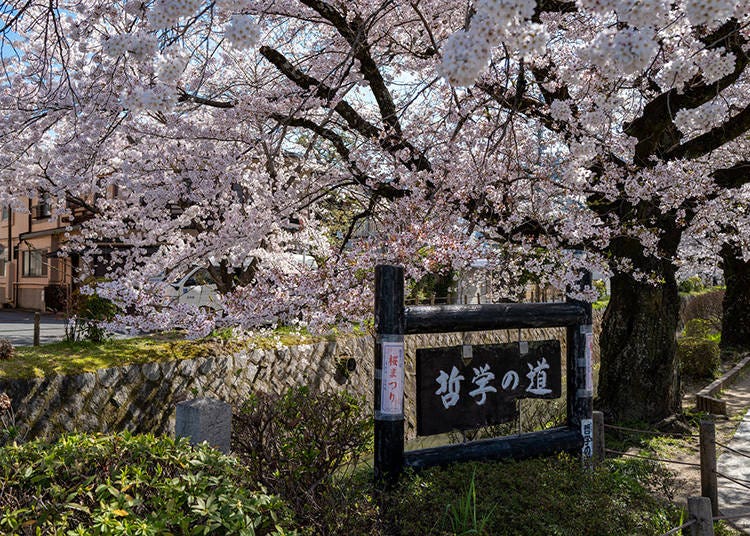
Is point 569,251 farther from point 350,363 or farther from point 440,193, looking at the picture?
point 350,363

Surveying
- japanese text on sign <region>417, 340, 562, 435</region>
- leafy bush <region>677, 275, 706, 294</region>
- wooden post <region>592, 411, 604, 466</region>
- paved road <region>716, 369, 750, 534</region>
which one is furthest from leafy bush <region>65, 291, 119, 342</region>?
leafy bush <region>677, 275, 706, 294</region>

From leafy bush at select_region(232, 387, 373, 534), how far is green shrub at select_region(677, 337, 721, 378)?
1082 centimetres

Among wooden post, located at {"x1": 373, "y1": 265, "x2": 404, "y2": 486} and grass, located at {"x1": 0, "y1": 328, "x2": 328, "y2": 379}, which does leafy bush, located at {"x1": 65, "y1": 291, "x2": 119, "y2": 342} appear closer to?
grass, located at {"x1": 0, "y1": 328, "x2": 328, "y2": 379}

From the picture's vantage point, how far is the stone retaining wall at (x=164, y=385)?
654 cm

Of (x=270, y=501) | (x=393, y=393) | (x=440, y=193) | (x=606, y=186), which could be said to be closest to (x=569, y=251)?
(x=606, y=186)

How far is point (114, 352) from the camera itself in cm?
774

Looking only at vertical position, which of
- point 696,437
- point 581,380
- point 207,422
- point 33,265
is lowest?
point 696,437

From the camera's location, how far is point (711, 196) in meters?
8.82

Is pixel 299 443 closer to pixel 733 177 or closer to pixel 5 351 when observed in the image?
pixel 5 351

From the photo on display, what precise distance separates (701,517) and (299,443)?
9.74ft

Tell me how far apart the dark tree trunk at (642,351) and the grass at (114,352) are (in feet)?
16.4

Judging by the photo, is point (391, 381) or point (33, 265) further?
point (33, 265)

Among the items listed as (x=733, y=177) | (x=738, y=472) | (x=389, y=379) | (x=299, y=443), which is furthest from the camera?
(x=733, y=177)

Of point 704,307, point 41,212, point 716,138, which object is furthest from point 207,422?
point 704,307
